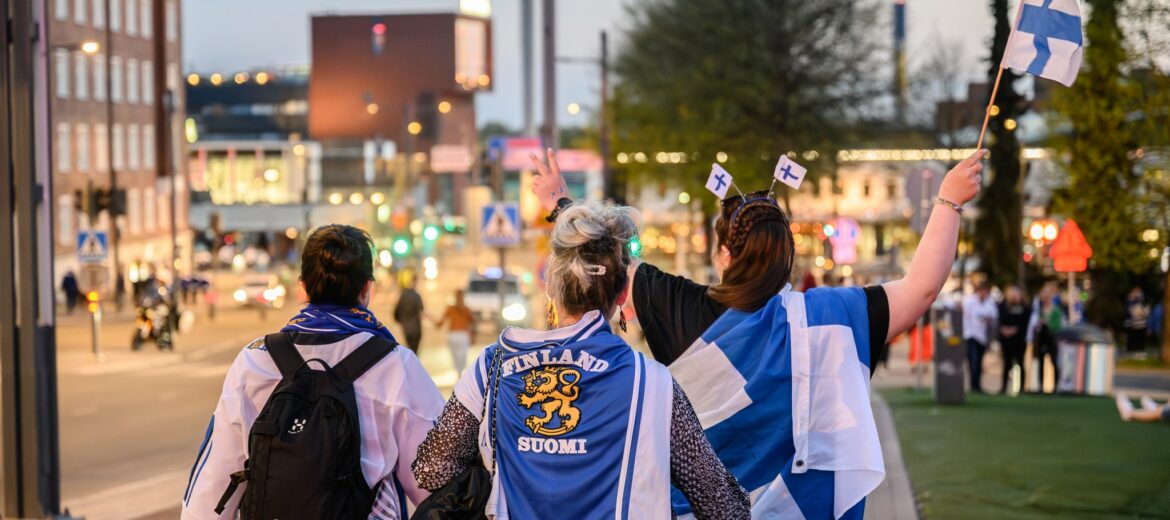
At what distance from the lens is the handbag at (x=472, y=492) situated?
3.86m

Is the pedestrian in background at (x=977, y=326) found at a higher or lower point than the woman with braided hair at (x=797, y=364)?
lower

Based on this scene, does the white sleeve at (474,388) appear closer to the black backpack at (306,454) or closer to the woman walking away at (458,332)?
the black backpack at (306,454)

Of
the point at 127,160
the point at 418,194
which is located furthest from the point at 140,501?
the point at 418,194

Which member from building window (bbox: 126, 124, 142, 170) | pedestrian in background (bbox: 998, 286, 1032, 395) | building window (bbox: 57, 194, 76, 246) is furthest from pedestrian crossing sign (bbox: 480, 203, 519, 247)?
building window (bbox: 126, 124, 142, 170)

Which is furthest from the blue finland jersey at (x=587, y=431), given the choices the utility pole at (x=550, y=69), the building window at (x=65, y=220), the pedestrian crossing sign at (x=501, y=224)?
the building window at (x=65, y=220)

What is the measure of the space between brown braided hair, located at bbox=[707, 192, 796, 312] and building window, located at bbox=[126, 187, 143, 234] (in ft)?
205

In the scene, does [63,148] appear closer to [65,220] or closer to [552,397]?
[65,220]

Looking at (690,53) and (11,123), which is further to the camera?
(690,53)

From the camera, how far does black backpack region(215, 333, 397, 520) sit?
4578mm

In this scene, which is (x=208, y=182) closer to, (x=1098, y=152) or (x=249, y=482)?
(x=1098, y=152)

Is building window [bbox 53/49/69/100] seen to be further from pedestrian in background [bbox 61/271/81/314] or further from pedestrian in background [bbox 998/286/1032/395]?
pedestrian in background [bbox 998/286/1032/395]

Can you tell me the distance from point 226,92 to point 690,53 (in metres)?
95.0

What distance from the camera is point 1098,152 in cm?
3269

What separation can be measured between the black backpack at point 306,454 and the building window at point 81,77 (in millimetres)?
55671
